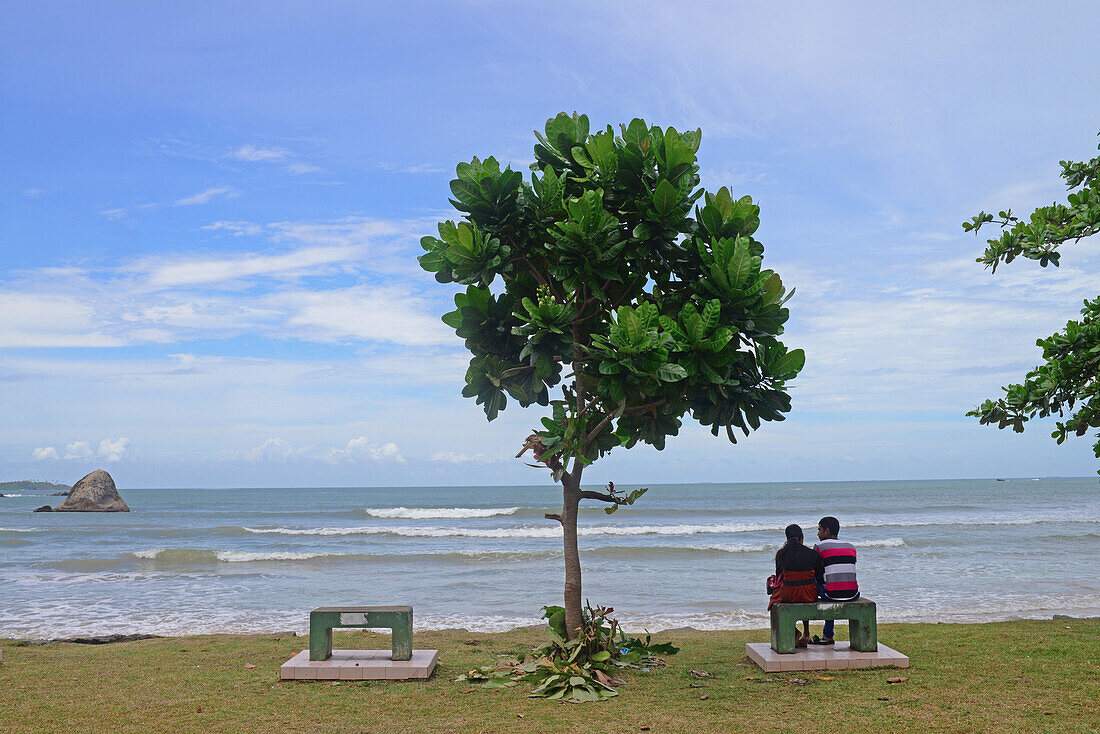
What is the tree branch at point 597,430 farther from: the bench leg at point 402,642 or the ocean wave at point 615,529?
the ocean wave at point 615,529

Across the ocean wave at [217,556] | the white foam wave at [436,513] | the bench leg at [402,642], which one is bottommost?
the white foam wave at [436,513]

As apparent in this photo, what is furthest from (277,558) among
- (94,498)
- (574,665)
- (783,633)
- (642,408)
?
(94,498)

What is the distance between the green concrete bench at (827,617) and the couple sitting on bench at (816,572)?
122 millimetres

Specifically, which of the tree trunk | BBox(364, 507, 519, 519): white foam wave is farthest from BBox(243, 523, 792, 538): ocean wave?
the tree trunk

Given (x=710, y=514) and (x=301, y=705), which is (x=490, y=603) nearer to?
(x=301, y=705)

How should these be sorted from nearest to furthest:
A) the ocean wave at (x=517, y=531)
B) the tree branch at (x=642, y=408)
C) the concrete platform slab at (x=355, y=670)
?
the tree branch at (x=642, y=408), the concrete platform slab at (x=355, y=670), the ocean wave at (x=517, y=531)

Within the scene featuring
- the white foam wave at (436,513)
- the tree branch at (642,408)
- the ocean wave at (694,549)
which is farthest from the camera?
the white foam wave at (436,513)

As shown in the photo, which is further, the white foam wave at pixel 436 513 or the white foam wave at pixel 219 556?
the white foam wave at pixel 436 513

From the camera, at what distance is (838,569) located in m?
7.05

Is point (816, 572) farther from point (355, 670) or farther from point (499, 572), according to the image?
point (499, 572)

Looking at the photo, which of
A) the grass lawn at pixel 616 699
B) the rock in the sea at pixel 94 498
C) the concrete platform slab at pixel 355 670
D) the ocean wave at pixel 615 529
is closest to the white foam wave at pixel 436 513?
the ocean wave at pixel 615 529

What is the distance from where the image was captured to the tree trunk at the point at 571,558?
6789 mm

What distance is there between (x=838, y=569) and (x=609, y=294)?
3.19 metres

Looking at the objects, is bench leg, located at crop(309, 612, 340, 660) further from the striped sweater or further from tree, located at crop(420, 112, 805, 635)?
the striped sweater
